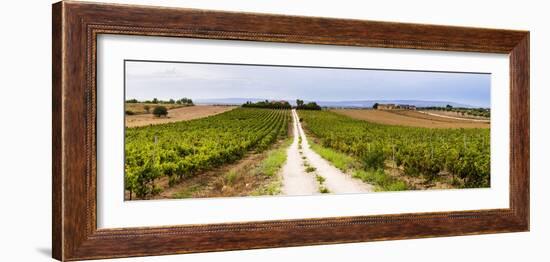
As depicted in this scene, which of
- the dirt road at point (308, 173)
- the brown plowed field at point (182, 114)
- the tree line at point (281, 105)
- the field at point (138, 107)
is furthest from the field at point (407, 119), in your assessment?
the field at point (138, 107)

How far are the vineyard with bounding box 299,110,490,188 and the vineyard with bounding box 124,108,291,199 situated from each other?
0.32m

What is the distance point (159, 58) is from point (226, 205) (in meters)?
1.06

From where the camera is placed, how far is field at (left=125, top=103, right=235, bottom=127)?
16.2ft

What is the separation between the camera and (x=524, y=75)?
5.90m

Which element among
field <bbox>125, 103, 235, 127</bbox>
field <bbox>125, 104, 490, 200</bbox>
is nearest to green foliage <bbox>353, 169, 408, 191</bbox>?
field <bbox>125, 104, 490, 200</bbox>

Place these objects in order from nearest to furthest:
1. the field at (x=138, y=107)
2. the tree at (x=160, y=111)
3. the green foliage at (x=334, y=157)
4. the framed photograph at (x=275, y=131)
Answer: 1. the framed photograph at (x=275, y=131)
2. the field at (x=138, y=107)
3. the tree at (x=160, y=111)
4. the green foliage at (x=334, y=157)

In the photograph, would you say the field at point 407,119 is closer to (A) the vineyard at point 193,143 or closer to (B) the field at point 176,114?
(A) the vineyard at point 193,143

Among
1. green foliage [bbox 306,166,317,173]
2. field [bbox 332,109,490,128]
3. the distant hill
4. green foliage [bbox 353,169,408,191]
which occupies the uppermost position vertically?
the distant hill

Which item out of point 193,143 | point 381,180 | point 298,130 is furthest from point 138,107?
point 381,180

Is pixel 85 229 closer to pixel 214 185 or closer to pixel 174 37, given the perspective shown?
pixel 214 185

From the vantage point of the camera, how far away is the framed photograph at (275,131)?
15.6ft

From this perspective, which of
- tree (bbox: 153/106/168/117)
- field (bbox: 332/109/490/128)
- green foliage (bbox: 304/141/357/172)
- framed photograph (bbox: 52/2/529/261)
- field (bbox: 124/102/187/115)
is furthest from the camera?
field (bbox: 332/109/490/128)

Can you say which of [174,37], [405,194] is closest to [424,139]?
[405,194]

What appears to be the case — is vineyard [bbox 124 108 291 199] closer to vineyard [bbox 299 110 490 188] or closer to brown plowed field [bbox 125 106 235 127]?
brown plowed field [bbox 125 106 235 127]
